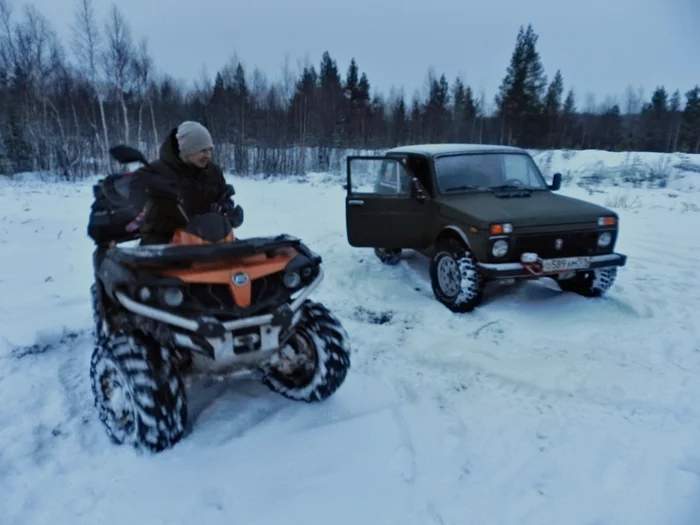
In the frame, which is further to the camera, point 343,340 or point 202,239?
point 343,340

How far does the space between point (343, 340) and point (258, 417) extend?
74cm

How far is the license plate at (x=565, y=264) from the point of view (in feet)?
15.2

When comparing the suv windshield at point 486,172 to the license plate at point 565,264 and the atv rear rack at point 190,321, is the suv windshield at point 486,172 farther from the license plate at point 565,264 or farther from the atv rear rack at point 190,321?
the atv rear rack at point 190,321

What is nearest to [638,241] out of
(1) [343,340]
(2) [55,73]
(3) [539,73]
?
(1) [343,340]

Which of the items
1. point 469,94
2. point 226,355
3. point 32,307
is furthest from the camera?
point 469,94

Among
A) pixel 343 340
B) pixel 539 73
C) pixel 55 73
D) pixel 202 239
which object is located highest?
pixel 539 73

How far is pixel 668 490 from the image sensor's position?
2449 millimetres

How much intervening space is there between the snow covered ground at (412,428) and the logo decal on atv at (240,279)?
1008mm

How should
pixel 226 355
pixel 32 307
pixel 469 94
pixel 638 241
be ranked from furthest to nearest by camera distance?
pixel 469 94 < pixel 638 241 < pixel 32 307 < pixel 226 355

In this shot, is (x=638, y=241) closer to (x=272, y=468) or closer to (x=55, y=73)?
(x=272, y=468)

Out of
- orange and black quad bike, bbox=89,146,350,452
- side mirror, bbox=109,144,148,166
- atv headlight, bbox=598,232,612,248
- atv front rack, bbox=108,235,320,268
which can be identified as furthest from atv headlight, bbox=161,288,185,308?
atv headlight, bbox=598,232,612,248

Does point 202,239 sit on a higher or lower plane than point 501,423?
higher

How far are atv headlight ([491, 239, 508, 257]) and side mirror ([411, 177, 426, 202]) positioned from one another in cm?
128

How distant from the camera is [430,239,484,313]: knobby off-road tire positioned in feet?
15.7
